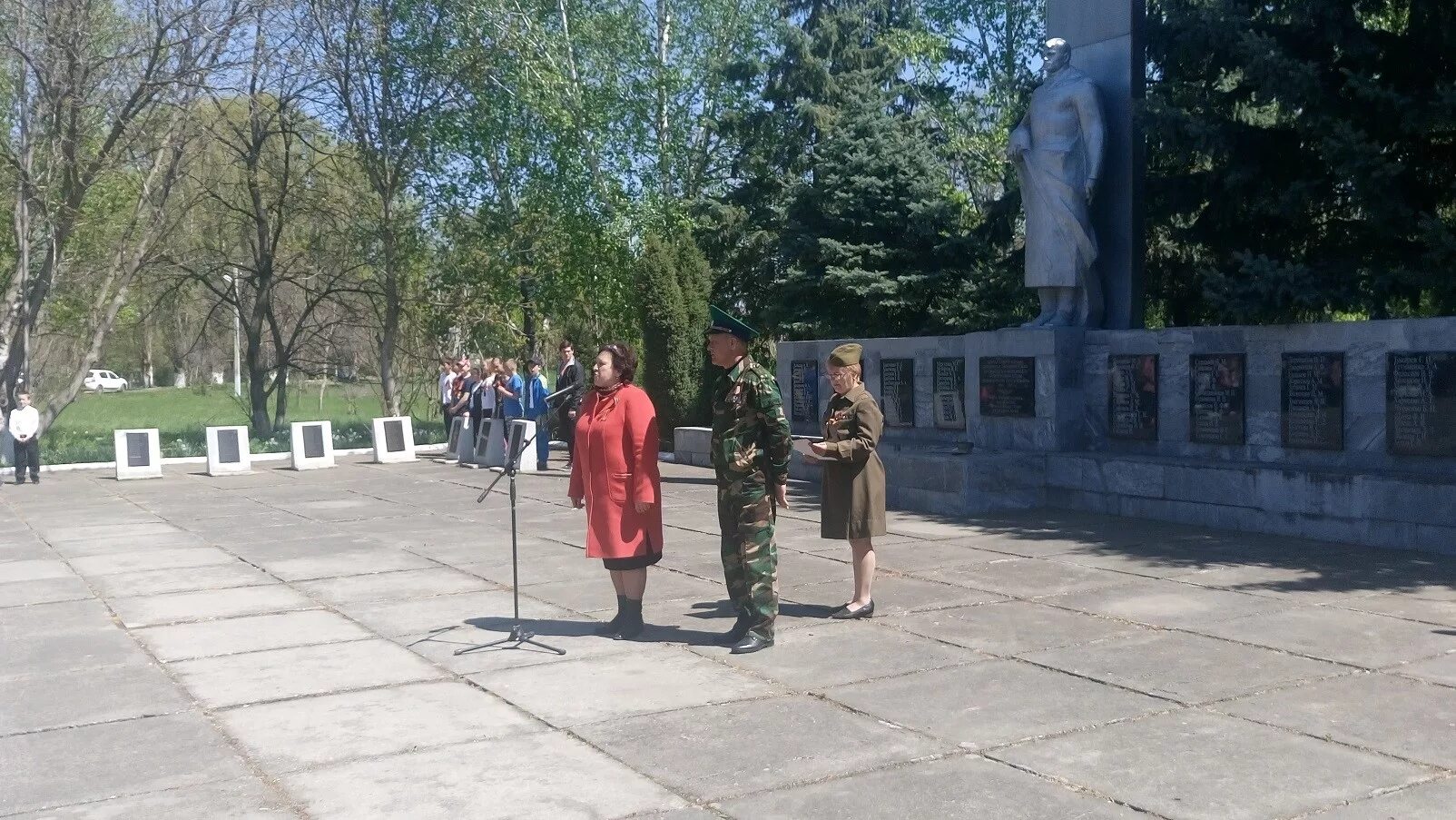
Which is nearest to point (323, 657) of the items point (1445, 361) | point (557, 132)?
point (1445, 361)

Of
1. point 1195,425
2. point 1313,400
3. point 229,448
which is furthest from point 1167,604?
point 229,448

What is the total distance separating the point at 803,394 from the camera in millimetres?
19000

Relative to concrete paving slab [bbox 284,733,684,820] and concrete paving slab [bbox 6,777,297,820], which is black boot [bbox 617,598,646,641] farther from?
concrete paving slab [bbox 6,777,297,820]

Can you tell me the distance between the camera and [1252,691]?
21.7ft

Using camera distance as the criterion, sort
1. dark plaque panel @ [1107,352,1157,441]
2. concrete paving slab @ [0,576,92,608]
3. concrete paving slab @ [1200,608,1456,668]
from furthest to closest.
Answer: dark plaque panel @ [1107,352,1157,441], concrete paving slab @ [0,576,92,608], concrete paving slab @ [1200,608,1456,668]

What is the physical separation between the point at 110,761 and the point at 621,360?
337 cm

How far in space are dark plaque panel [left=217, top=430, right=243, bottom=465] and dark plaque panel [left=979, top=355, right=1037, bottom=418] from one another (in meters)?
12.7

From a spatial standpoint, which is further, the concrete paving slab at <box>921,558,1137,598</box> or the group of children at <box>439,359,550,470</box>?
the group of children at <box>439,359,550,470</box>

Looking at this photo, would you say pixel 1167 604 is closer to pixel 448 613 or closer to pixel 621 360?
pixel 621 360

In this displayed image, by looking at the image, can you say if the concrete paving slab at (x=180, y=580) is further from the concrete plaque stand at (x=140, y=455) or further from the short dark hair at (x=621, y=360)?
the concrete plaque stand at (x=140, y=455)

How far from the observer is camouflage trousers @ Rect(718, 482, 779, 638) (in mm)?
7723

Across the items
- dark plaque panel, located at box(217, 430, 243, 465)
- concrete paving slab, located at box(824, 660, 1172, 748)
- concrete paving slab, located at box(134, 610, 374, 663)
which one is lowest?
concrete paving slab, located at box(824, 660, 1172, 748)

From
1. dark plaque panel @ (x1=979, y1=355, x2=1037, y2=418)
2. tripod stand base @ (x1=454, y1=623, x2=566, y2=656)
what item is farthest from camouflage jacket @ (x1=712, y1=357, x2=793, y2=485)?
dark plaque panel @ (x1=979, y1=355, x2=1037, y2=418)

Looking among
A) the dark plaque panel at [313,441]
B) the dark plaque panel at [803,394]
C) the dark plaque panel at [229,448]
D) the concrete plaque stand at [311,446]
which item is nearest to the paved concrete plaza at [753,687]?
the dark plaque panel at [803,394]
